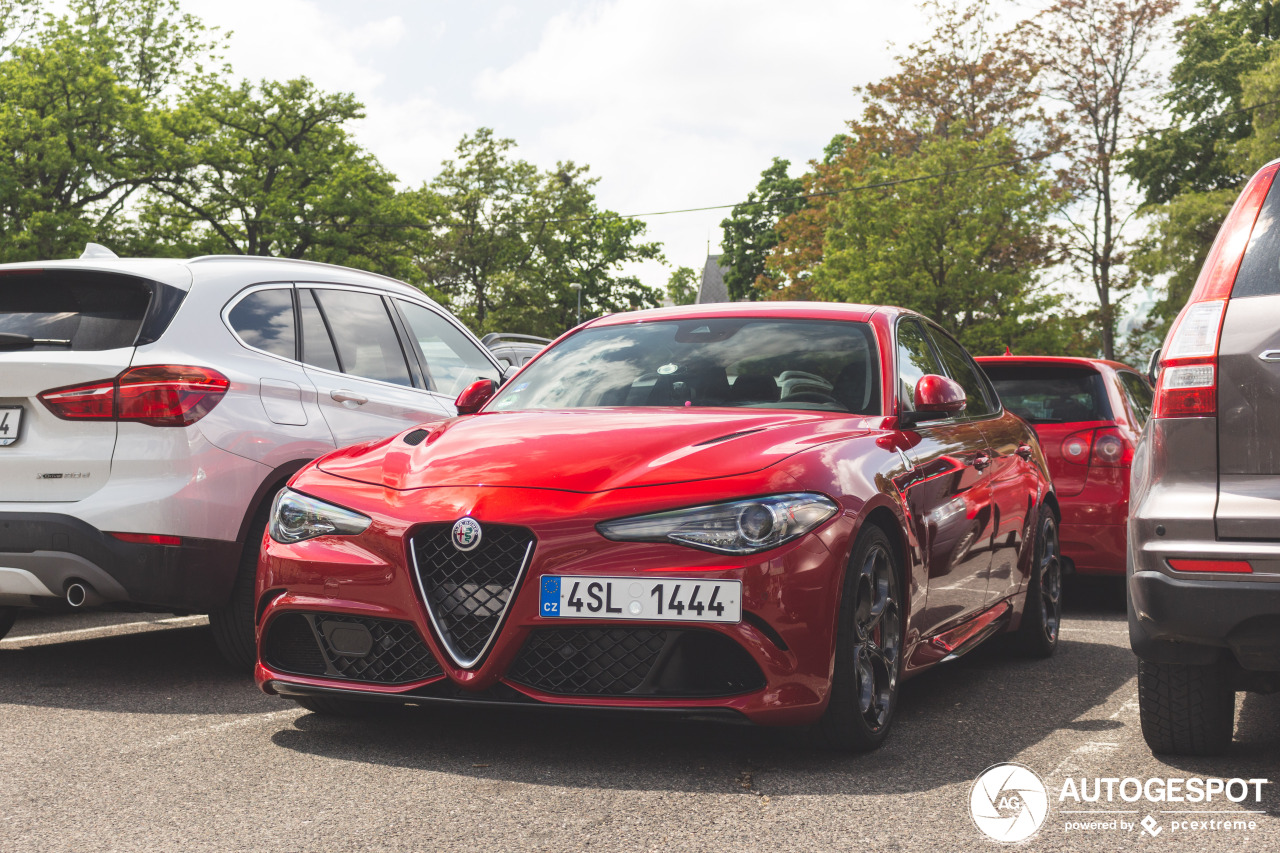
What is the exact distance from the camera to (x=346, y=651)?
14.1 ft

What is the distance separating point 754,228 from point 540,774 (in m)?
64.9

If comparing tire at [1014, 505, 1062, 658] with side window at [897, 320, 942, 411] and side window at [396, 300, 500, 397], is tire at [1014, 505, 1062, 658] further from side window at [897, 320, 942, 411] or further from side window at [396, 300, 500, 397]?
side window at [396, 300, 500, 397]

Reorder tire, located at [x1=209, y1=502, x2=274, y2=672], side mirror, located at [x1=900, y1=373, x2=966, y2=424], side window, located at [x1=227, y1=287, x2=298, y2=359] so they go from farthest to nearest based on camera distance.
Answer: side window, located at [x1=227, y1=287, x2=298, y2=359] → tire, located at [x1=209, y1=502, x2=274, y2=672] → side mirror, located at [x1=900, y1=373, x2=966, y2=424]

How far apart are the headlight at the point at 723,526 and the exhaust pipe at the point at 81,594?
8.06 ft

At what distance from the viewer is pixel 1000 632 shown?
617 cm

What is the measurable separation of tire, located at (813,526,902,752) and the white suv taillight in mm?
981

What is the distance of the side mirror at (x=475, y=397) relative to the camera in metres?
5.50

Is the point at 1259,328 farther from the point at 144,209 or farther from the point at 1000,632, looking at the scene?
the point at 144,209

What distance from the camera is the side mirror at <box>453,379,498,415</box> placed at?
217 inches

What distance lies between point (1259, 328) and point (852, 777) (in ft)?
5.55

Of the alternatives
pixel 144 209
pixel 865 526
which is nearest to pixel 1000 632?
pixel 865 526

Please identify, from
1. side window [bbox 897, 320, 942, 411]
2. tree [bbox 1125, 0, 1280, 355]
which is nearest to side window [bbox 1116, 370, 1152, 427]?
side window [bbox 897, 320, 942, 411]

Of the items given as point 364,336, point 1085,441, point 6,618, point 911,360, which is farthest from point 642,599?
point 1085,441

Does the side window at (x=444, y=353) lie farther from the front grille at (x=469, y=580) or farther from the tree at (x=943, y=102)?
the tree at (x=943, y=102)
